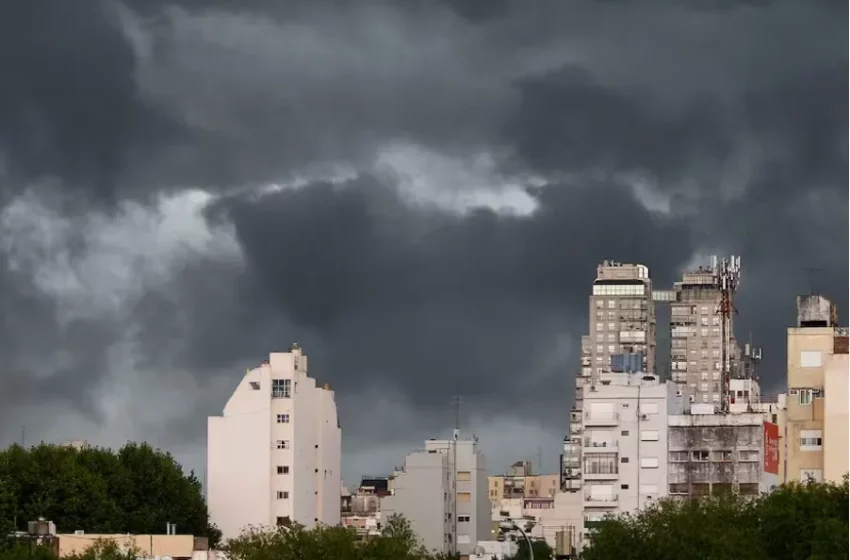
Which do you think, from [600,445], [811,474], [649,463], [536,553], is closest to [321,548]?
[811,474]

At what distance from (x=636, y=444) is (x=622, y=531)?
168 feet

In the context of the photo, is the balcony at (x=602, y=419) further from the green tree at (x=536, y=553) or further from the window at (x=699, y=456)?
the green tree at (x=536, y=553)

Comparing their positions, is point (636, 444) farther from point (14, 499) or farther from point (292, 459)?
point (14, 499)

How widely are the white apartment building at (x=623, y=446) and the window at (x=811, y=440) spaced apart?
1359cm

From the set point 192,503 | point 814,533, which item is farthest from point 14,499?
point 814,533

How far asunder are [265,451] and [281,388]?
5156 mm

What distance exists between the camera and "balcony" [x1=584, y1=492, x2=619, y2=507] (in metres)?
170

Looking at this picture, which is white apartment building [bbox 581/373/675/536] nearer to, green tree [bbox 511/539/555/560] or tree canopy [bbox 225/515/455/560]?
green tree [bbox 511/539/555/560]

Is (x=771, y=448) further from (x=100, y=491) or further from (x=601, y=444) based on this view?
(x=100, y=491)

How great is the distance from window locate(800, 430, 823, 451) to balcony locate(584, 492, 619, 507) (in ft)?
58.7

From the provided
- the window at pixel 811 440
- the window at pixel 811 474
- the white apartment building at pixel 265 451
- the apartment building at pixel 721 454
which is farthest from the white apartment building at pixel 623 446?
the white apartment building at pixel 265 451

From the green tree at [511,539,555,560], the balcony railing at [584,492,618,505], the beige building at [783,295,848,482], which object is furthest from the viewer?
the green tree at [511,539,555,560]

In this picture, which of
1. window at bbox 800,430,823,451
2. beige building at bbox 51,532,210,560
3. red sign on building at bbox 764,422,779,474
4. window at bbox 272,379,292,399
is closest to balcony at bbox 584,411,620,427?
red sign on building at bbox 764,422,779,474

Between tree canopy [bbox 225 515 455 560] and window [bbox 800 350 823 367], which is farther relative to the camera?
window [bbox 800 350 823 367]
